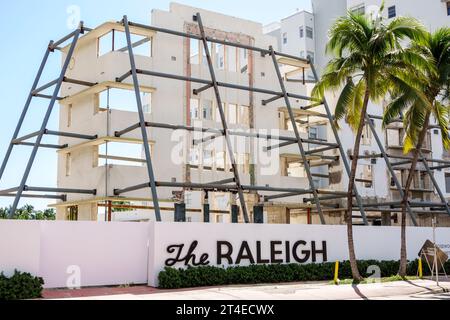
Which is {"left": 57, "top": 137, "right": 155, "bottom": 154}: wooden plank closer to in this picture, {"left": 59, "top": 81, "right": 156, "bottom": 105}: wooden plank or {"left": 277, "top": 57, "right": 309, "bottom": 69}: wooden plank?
{"left": 59, "top": 81, "right": 156, "bottom": 105}: wooden plank

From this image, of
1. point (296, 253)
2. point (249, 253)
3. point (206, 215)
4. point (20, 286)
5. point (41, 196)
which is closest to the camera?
point (20, 286)

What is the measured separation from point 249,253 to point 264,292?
482 cm

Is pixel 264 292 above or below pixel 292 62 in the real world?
below

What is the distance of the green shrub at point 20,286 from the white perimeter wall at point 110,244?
0.50 meters

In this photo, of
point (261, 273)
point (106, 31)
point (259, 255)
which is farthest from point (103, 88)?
point (261, 273)

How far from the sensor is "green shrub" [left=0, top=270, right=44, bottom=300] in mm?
17875

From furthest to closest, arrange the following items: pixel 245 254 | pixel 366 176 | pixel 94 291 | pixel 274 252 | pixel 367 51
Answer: pixel 366 176 < pixel 274 252 < pixel 245 254 < pixel 367 51 < pixel 94 291

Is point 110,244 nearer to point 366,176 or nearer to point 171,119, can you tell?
point 171,119

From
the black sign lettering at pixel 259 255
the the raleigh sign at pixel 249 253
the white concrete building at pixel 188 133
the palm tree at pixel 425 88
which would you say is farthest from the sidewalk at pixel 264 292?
the white concrete building at pixel 188 133

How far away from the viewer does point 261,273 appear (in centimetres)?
2358

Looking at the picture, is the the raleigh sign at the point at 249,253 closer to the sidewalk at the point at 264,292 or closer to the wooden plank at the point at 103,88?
the sidewalk at the point at 264,292

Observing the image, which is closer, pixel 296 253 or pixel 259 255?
pixel 259 255
